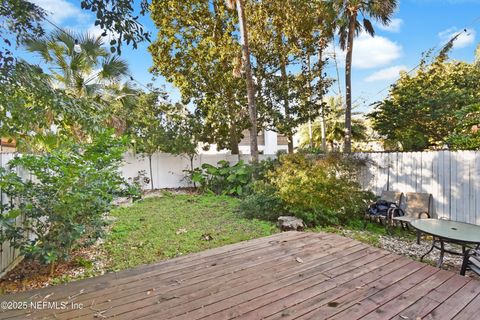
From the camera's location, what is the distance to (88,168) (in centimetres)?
316

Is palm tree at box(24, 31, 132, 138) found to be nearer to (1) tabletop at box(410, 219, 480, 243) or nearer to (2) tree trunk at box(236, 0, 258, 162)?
(2) tree trunk at box(236, 0, 258, 162)

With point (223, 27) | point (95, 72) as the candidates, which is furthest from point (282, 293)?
point (223, 27)

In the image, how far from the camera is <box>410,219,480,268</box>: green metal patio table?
328 cm

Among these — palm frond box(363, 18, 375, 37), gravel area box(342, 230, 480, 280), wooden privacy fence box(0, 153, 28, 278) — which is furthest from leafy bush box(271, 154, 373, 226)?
palm frond box(363, 18, 375, 37)

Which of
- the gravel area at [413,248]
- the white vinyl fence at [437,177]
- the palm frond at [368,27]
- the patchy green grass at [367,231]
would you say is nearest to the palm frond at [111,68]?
the patchy green grass at [367,231]

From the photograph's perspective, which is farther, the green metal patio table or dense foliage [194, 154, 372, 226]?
dense foliage [194, 154, 372, 226]

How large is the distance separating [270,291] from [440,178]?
5465mm

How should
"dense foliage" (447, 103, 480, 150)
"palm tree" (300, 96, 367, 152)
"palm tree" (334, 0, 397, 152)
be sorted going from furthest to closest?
"palm tree" (300, 96, 367, 152) → "palm tree" (334, 0, 397, 152) → "dense foliage" (447, 103, 480, 150)

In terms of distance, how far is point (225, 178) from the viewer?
10.1m

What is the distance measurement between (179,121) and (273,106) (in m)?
3.75

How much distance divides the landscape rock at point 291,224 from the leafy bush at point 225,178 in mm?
3504

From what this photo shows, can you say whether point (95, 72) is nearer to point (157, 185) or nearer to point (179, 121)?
point (179, 121)

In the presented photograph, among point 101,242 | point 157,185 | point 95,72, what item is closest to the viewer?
point 101,242

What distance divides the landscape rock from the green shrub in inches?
24.4
